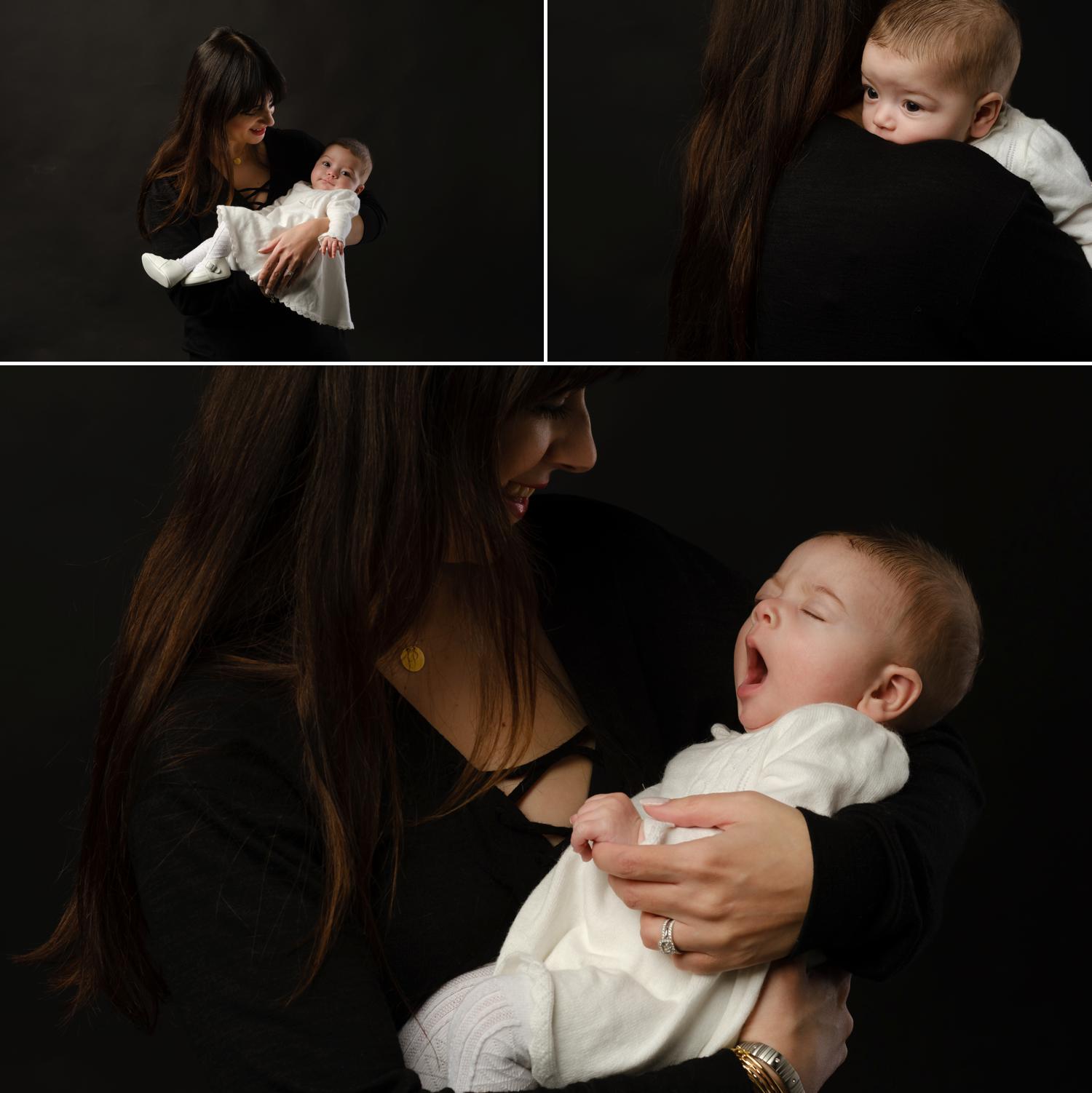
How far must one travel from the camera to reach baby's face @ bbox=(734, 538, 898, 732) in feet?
4.76

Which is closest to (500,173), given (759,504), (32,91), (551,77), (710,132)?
(551,77)

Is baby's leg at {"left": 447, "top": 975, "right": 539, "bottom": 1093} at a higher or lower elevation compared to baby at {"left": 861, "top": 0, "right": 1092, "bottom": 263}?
lower

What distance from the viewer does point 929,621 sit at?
147 centimetres

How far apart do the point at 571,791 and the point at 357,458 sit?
0.41m

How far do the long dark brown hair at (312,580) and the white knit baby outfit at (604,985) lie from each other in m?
0.12

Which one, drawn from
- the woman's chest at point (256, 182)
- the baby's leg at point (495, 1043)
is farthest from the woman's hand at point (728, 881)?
the woman's chest at point (256, 182)

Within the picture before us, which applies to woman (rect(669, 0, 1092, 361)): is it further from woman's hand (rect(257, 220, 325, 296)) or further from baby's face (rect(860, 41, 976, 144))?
woman's hand (rect(257, 220, 325, 296))

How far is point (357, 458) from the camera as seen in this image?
1.27m

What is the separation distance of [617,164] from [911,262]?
32cm

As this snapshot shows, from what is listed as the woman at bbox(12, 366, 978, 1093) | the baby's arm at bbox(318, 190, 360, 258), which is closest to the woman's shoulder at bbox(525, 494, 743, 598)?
the woman at bbox(12, 366, 978, 1093)

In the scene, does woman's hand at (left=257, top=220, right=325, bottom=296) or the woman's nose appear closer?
woman's hand at (left=257, top=220, right=325, bottom=296)

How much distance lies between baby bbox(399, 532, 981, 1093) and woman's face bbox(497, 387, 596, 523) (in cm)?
28

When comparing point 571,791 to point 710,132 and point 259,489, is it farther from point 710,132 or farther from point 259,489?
point 710,132

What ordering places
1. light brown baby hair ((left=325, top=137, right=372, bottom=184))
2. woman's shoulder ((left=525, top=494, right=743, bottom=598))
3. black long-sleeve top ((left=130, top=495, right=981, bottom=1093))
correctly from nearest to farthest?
black long-sleeve top ((left=130, top=495, right=981, bottom=1093)) < light brown baby hair ((left=325, top=137, right=372, bottom=184)) < woman's shoulder ((left=525, top=494, right=743, bottom=598))
